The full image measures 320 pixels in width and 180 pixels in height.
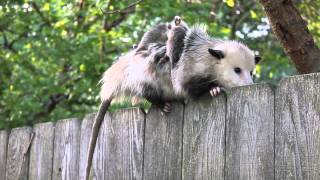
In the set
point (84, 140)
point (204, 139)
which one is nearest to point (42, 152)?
point (84, 140)

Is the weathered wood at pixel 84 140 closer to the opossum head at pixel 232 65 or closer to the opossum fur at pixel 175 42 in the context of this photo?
the opossum fur at pixel 175 42

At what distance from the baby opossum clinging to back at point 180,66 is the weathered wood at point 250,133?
0.50 m

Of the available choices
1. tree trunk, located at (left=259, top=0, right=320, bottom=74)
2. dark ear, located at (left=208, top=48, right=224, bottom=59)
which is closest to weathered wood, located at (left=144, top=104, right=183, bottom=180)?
dark ear, located at (left=208, top=48, right=224, bottom=59)

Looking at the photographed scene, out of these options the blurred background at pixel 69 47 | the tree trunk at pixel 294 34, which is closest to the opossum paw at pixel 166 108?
the tree trunk at pixel 294 34

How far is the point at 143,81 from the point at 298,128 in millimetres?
1206

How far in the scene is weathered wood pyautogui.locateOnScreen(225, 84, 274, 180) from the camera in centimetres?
216

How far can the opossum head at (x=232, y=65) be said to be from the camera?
9.71 ft

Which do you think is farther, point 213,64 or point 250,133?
point 213,64

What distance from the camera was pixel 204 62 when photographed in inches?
118

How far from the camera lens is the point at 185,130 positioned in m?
2.59

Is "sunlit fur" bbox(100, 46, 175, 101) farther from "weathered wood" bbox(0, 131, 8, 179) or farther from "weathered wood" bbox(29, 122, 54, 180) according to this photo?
"weathered wood" bbox(0, 131, 8, 179)

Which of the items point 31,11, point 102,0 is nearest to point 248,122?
point 102,0

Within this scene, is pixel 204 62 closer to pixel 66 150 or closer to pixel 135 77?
pixel 135 77

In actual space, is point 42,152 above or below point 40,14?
below
